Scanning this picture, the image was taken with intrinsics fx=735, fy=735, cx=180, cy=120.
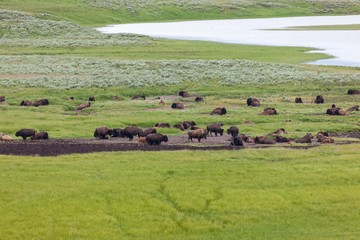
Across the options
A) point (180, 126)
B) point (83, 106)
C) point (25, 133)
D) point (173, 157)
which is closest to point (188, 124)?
point (180, 126)

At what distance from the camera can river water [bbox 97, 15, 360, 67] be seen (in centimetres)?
9194

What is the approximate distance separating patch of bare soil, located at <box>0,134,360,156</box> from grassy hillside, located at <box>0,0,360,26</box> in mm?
90048

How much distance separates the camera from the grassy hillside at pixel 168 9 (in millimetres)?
143625

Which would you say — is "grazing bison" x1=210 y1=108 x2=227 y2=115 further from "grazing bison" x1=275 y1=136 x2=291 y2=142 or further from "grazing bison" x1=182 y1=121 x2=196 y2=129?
"grazing bison" x1=275 y1=136 x2=291 y2=142

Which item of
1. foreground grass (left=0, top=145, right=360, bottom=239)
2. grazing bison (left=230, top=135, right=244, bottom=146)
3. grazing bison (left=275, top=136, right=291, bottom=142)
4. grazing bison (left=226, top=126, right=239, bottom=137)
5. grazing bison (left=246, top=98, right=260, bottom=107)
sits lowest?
grazing bison (left=246, top=98, right=260, bottom=107)

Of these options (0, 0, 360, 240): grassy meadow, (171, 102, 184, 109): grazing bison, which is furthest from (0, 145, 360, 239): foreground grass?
(171, 102, 184, 109): grazing bison

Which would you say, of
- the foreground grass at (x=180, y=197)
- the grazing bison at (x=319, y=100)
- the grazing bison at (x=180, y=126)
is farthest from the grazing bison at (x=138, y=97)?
the foreground grass at (x=180, y=197)

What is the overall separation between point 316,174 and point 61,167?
10.3 meters

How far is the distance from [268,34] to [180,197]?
98155 mm

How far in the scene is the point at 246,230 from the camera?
22.5 metres

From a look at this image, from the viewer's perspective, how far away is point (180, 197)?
25.5m

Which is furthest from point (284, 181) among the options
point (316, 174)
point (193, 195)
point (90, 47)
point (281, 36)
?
point (281, 36)

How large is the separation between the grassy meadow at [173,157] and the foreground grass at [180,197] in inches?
1.8

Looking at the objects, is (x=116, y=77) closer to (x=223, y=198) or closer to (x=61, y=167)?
(x=61, y=167)
